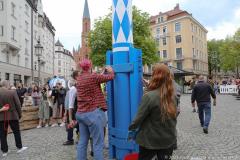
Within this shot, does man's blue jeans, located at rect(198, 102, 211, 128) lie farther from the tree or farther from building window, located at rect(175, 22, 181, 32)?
building window, located at rect(175, 22, 181, 32)

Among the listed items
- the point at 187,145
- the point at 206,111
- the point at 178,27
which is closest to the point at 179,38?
the point at 178,27

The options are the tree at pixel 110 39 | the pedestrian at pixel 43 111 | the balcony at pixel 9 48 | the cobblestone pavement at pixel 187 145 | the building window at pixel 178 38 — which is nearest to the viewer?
the cobblestone pavement at pixel 187 145

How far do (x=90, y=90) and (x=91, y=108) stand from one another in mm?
299

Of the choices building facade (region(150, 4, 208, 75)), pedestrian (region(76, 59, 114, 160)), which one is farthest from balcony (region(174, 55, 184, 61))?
pedestrian (region(76, 59, 114, 160))

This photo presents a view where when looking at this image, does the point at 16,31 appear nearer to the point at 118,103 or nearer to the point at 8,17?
the point at 8,17

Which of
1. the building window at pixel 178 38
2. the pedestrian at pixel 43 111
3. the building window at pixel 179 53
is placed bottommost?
the pedestrian at pixel 43 111

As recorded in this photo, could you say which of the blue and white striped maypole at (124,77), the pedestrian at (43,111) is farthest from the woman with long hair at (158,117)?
the pedestrian at (43,111)

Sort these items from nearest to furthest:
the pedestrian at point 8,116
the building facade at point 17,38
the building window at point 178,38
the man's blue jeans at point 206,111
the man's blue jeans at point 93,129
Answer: the man's blue jeans at point 93,129
the pedestrian at point 8,116
the man's blue jeans at point 206,111
the building facade at point 17,38
the building window at point 178,38

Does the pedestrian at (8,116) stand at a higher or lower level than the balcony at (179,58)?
lower

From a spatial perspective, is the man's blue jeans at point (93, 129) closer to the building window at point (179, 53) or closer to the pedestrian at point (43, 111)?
the pedestrian at point (43, 111)

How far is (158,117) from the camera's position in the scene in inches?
144

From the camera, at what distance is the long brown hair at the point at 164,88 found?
3623 mm

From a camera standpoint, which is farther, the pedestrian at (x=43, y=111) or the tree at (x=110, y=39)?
the tree at (x=110, y=39)

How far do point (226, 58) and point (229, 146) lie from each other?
57.7 metres
